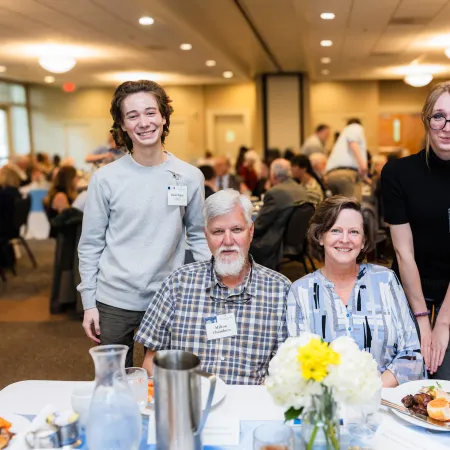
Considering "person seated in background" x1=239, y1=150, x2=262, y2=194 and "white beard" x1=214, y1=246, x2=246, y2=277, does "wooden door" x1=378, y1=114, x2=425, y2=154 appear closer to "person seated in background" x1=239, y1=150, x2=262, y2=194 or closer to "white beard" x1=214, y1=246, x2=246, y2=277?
"person seated in background" x1=239, y1=150, x2=262, y2=194

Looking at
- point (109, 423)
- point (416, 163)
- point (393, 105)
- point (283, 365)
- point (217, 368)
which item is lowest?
point (217, 368)

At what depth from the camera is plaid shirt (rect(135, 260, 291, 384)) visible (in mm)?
1930

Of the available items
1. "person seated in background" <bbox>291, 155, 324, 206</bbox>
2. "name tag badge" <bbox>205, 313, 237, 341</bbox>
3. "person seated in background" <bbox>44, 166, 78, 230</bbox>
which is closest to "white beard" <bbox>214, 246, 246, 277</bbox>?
"name tag badge" <bbox>205, 313, 237, 341</bbox>

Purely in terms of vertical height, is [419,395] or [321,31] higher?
[321,31]

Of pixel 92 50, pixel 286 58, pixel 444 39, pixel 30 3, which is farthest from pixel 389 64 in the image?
pixel 30 3

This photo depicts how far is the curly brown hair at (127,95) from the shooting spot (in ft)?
6.89

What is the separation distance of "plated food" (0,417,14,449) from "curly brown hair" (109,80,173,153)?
3.59 ft

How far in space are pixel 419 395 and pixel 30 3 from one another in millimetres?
5404

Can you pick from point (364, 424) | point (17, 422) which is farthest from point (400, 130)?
point (17, 422)

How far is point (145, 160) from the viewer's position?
2.16 metres

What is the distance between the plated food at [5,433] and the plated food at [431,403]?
956 millimetres

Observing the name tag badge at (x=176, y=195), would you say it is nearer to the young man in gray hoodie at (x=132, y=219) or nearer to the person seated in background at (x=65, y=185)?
the young man in gray hoodie at (x=132, y=219)

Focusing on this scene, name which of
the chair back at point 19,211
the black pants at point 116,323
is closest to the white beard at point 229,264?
the black pants at point 116,323

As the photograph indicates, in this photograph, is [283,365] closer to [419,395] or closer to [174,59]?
[419,395]
